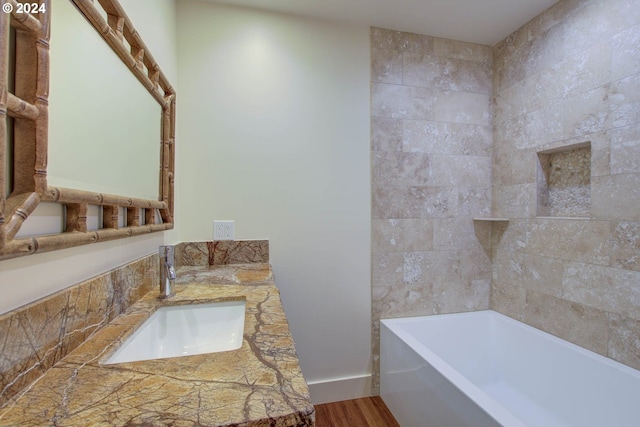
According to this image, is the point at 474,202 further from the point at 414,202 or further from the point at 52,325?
the point at 52,325

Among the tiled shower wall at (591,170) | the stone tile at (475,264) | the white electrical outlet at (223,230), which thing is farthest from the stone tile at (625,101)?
the white electrical outlet at (223,230)

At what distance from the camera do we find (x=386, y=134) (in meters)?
1.86

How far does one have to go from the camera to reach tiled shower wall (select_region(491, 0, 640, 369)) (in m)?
1.29

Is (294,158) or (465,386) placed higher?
(294,158)

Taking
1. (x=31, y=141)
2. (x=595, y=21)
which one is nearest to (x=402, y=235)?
(x=595, y=21)

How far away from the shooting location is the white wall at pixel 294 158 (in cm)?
163

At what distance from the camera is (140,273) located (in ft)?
3.51

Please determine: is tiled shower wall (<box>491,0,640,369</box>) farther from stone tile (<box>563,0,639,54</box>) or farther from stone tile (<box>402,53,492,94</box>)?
stone tile (<box>402,53,492,94</box>)

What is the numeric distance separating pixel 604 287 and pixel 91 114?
7.59ft

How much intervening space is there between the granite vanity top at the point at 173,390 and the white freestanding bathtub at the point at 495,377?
3.07ft

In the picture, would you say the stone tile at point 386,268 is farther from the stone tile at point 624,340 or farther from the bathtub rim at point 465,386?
the stone tile at point 624,340

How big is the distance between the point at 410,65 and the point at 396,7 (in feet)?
1.23

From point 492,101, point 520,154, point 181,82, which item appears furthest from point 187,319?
point 492,101

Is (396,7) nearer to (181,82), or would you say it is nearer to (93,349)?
(181,82)
